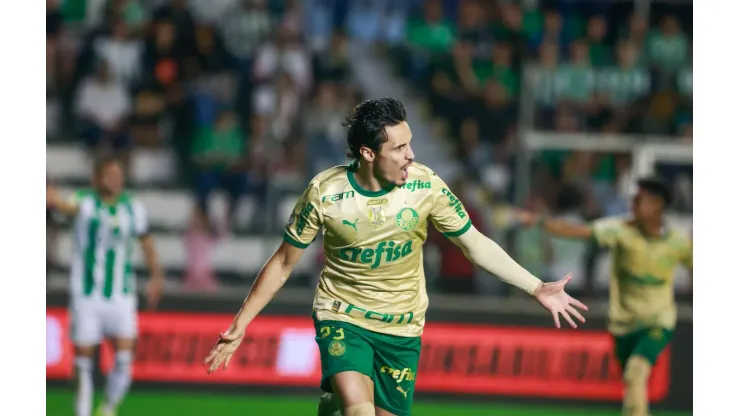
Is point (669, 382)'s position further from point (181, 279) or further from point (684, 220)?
point (181, 279)

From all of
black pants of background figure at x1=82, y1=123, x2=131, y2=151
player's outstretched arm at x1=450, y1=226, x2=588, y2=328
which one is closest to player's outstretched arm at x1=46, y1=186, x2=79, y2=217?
black pants of background figure at x1=82, y1=123, x2=131, y2=151

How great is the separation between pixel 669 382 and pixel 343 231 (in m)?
6.94

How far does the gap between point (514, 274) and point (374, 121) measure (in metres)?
1.11

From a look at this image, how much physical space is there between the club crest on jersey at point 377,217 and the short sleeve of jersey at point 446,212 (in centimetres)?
29

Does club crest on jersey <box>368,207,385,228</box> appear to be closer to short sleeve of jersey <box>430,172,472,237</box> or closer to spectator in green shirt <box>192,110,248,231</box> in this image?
short sleeve of jersey <box>430,172,472,237</box>

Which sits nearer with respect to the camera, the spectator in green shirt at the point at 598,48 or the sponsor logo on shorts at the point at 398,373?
the sponsor logo on shorts at the point at 398,373

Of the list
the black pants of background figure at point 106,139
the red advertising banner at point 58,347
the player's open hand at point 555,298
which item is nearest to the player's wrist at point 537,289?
the player's open hand at point 555,298

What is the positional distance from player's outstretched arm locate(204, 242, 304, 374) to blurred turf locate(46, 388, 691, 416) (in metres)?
5.13

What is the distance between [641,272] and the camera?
31.2ft

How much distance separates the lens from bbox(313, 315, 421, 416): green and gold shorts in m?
6.04

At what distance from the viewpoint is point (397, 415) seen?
20.7ft

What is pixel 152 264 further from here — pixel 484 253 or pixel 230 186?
pixel 484 253

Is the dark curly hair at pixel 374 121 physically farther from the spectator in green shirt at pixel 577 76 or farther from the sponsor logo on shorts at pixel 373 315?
the spectator in green shirt at pixel 577 76

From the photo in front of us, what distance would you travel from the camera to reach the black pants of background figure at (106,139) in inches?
497
